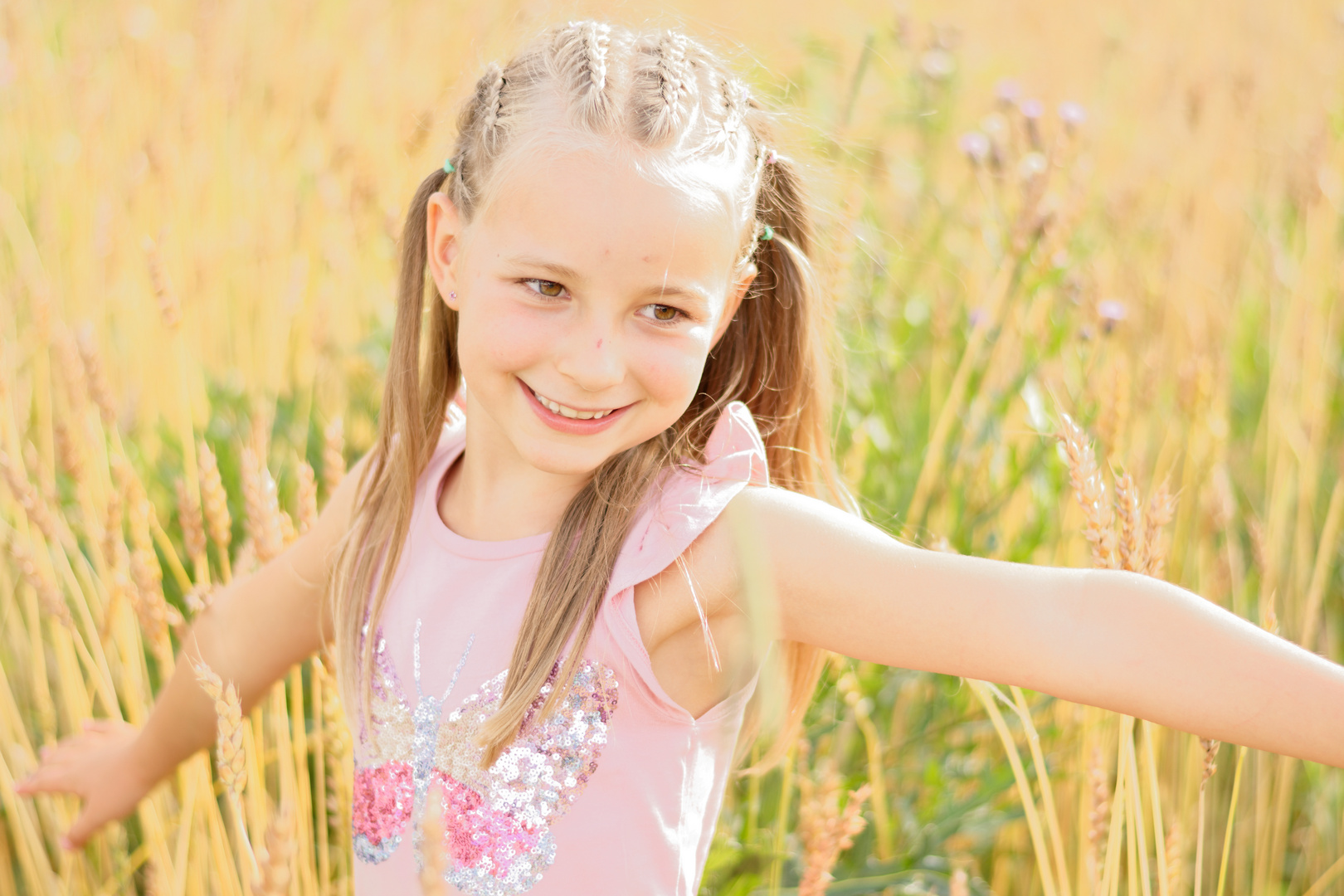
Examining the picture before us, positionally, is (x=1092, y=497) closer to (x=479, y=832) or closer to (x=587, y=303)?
(x=587, y=303)

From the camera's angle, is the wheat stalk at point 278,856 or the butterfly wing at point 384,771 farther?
the butterfly wing at point 384,771

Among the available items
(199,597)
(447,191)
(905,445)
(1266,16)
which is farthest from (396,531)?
(1266,16)

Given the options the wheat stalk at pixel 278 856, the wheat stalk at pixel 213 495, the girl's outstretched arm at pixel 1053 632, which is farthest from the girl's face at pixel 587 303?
the wheat stalk at pixel 278 856

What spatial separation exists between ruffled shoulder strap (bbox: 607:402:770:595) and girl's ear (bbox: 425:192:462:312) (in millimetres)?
284

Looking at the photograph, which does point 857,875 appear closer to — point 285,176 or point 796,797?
point 796,797

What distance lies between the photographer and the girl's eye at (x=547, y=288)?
975 mm

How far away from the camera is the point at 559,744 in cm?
99

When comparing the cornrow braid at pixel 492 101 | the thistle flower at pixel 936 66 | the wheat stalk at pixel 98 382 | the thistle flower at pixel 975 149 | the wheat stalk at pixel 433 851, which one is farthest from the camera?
the thistle flower at pixel 936 66

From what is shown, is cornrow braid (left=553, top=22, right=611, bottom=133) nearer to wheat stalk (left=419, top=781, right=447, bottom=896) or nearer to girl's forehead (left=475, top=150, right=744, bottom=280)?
girl's forehead (left=475, top=150, right=744, bottom=280)

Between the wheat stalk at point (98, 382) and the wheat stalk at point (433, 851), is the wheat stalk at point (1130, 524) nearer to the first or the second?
the wheat stalk at point (433, 851)

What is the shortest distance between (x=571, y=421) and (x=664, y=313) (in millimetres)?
130

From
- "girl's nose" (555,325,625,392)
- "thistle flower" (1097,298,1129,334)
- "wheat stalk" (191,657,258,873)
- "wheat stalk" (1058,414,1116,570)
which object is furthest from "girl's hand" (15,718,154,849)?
"thistle flower" (1097,298,1129,334)

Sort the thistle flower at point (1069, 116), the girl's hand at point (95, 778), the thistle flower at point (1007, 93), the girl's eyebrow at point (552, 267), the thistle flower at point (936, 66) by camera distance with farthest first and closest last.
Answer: the thistle flower at point (936, 66), the thistle flower at point (1007, 93), the thistle flower at point (1069, 116), the girl's hand at point (95, 778), the girl's eyebrow at point (552, 267)

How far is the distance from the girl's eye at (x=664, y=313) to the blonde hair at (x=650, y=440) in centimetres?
11
